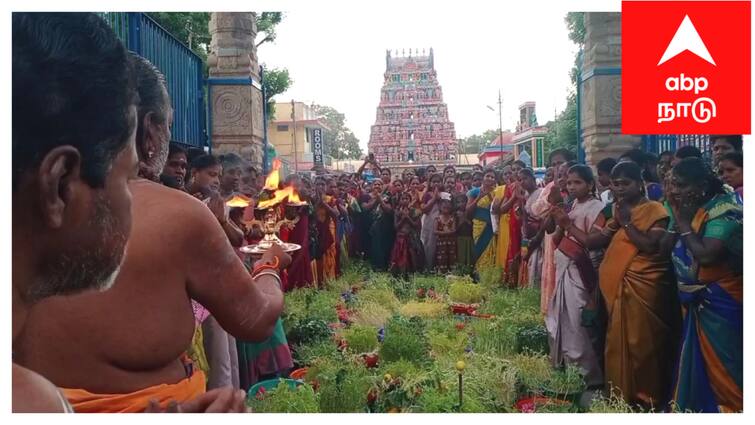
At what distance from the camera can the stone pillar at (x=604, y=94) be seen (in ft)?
18.1

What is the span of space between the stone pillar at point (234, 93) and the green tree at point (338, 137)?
22309mm

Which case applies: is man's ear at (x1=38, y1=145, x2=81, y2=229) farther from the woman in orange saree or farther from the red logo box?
the woman in orange saree

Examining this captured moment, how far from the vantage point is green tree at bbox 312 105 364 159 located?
29250 millimetres

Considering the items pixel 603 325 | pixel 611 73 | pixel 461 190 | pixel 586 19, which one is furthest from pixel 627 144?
pixel 461 190

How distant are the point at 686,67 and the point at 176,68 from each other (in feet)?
13.7

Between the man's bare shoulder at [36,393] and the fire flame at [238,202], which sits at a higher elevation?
the fire flame at [238,202]

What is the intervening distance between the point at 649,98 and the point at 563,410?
1.81 m

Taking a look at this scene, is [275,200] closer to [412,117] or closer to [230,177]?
[230,177]

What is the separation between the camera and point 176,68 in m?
5.41

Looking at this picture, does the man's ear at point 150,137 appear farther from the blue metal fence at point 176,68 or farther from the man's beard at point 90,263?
the blue metal fence at point 176,68

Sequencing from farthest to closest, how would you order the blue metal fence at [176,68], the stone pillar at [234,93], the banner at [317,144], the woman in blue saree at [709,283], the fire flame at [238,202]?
1. the banner at [317,144]
2. the stone pillar at [234,93]
3. the blue metal fence at [176,68]
4. the fire flame at [238,202]
5. the woman in blue saree at [709,283]

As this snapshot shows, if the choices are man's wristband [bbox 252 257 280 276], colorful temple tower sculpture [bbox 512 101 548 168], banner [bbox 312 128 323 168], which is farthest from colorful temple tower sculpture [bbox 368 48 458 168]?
man's wristband [bbox 252 257 280 276]

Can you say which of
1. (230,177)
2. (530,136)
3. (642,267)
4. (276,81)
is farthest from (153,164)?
(530,136)

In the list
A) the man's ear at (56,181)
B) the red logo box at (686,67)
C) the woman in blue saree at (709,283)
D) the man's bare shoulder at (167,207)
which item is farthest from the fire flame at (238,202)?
the man's ear at (56,181)
